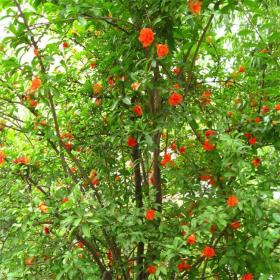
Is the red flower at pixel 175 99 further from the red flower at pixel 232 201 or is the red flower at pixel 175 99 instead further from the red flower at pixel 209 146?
the red flower at pixel 232 201

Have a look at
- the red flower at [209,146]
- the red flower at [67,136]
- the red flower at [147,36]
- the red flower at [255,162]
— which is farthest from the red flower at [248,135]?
the red flower at [67,136]

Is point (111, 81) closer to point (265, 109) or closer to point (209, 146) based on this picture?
point (209, 146)

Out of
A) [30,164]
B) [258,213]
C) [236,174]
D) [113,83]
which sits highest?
[113,83]

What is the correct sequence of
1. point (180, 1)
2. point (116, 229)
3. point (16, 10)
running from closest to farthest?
1. point (180, 1)
2. point (16, 10)
3. point (116, 229)

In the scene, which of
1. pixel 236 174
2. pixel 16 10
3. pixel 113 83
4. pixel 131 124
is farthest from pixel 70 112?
pixel 236 174

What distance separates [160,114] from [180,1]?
64 centimetres

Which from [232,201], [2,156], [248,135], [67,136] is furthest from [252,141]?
[2,156]

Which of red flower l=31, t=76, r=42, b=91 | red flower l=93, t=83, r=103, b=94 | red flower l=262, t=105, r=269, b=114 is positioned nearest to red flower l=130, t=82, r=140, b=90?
red flower l=93, t=83, r=103, b=94

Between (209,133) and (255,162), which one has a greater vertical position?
(209,133)

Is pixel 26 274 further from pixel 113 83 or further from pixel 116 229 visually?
pixel 113 83

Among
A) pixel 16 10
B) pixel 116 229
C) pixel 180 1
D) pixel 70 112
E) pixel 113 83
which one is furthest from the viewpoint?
pixel 70 112

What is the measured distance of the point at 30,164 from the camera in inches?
99.9

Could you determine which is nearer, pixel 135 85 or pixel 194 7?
pixel 194 7

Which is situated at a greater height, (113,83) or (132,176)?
(113,83)
